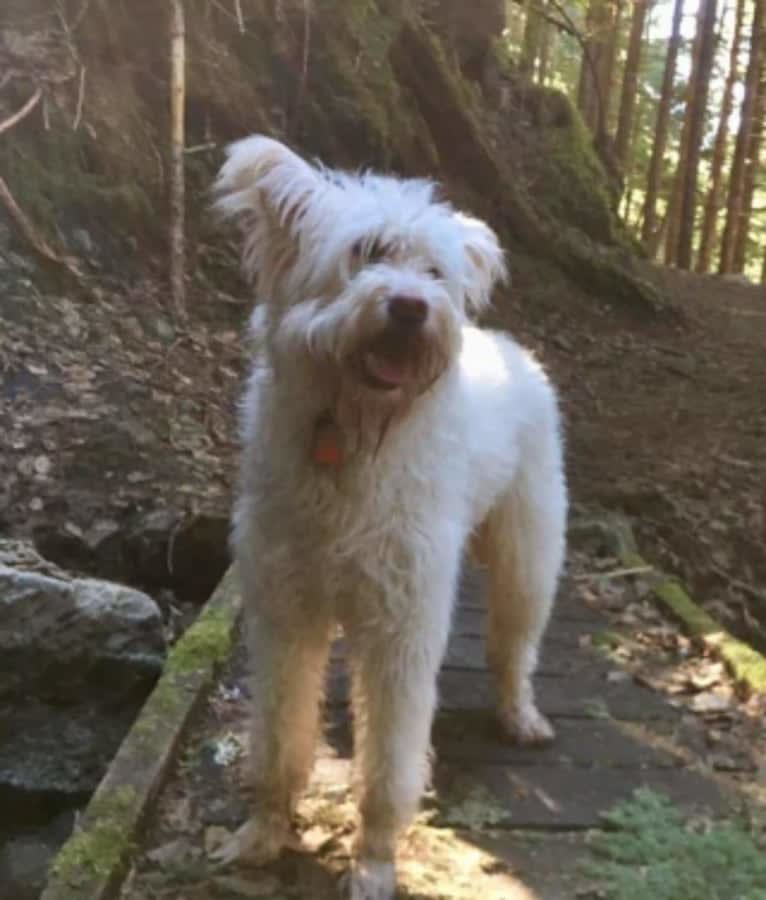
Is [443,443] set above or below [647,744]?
above

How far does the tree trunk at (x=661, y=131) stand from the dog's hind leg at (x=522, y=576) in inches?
779

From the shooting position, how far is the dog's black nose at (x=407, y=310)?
10.2 ft

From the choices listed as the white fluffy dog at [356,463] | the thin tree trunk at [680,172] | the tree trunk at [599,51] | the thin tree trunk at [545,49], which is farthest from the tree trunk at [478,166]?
the thin tree trunk at [545,49]

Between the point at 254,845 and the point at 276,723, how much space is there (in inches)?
14.6

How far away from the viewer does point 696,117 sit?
2094 centimetres

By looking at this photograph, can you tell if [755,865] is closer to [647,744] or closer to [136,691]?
[647,744]

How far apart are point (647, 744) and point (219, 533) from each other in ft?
8.06

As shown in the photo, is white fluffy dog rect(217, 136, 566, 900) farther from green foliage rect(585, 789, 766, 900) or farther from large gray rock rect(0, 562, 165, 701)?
large gray rock rect(0, 562, 165, 701)

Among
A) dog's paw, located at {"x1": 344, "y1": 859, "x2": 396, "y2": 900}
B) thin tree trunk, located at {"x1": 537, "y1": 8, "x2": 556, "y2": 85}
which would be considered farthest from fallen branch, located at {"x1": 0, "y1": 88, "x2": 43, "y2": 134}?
thin tree trunk, located at {"x1": 537, "y1": 8, "x2": 556, "y2": 85}

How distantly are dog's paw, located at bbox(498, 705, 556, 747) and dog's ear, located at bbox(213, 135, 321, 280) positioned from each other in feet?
6.85

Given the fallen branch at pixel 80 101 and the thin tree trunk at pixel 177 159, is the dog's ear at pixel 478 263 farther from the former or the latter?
the fallen branch at pixel 80 101

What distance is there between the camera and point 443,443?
11.7ft

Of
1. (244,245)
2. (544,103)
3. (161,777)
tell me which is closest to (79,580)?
(161,777)

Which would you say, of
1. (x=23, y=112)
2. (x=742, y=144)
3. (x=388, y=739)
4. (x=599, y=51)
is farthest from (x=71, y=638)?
(x=599, y=51)
